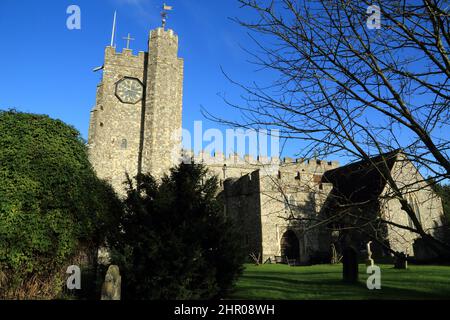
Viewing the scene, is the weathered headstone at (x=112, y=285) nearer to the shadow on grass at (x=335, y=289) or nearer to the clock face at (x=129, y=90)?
the shadow on grass at (x=335, y=289)

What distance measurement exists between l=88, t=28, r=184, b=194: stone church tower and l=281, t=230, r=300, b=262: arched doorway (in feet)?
32.1

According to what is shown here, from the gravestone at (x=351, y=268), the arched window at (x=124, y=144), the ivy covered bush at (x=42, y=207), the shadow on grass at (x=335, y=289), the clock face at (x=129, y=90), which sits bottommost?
the shadow on grass at (x=335, y=289)

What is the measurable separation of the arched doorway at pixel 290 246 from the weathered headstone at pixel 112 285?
18.3 meters

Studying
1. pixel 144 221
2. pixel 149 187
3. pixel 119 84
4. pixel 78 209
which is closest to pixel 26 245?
pixel 78 209

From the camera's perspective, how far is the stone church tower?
897 inches

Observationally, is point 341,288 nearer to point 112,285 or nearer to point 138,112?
point 112,285

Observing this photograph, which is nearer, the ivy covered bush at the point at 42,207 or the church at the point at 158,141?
the ivy covered bush at the point at 42,207

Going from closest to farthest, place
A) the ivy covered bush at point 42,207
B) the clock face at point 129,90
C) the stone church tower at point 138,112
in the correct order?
1. the ivy covered bush at point 42,207
2. the stone church tower at point 138,112
3. the clock face at point 129,90

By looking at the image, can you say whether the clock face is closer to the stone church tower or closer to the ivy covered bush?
the stone church tower

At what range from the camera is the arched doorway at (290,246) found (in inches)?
959

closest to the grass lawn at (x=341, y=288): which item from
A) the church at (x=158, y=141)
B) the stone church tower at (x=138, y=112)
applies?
the church at (x=158, y=141)

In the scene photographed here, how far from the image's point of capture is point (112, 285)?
7.38 meters

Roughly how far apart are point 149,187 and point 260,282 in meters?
5.46

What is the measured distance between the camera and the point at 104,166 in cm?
2273
